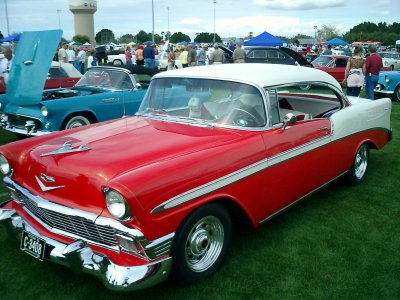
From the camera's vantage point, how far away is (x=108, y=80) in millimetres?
7684

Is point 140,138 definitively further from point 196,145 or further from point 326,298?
point 326,298

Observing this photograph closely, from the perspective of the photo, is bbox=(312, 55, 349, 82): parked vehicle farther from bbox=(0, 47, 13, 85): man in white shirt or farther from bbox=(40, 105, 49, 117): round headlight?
bbox=(40, 105, 49, 117): round headlight

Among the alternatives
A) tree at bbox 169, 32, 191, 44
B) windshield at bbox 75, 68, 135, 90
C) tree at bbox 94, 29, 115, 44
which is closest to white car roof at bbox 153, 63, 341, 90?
windshield at bbox 75, 68, 135, 90

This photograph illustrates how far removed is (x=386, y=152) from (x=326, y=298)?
4.42m

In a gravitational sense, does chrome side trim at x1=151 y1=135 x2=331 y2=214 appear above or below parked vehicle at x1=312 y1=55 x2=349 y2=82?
below

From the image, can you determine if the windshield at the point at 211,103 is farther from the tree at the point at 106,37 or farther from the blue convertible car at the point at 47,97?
the tree at the point at 106,37

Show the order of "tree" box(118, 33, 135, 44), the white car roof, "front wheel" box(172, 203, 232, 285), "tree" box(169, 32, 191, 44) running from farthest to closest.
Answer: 1. "tree" box(169, 32, 191, 44)
2. "tree" box(118, 33, 135, 44)
3. the white car roof
4. "front wheel" box(172, 203, 232, 285)

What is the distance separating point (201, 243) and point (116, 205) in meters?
0.80

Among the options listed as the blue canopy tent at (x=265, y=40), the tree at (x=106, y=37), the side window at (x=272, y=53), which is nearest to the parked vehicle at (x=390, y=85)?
the side window at (x=272, y=53)

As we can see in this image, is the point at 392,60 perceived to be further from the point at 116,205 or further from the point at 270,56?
the point at 116,205

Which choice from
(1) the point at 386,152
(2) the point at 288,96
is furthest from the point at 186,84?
(1) the point at 386,152

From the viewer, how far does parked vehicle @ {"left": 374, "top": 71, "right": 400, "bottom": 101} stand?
11844 mm

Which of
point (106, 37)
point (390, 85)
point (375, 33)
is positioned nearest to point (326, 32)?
point (375, 33)

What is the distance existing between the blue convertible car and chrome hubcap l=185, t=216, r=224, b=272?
3813 millimetres
